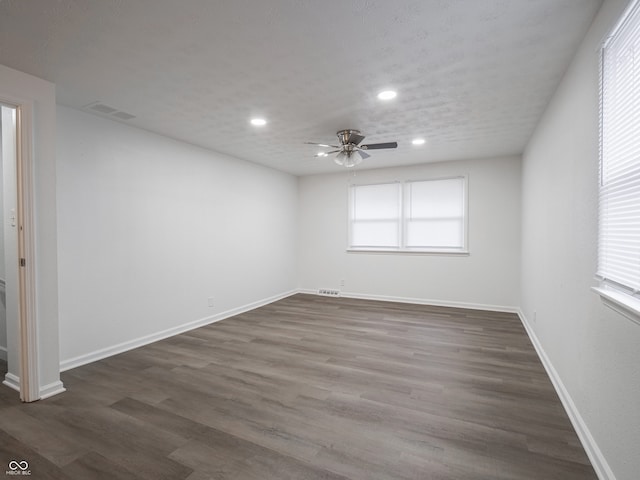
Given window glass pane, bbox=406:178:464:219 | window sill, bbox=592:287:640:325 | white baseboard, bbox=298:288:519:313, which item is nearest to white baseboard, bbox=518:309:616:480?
window sill, bbox=592:287:640:325

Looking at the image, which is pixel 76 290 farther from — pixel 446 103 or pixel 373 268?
pixel 373 268

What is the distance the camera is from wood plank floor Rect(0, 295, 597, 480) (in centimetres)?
183

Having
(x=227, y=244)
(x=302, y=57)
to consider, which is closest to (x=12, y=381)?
(x=227, y=244)

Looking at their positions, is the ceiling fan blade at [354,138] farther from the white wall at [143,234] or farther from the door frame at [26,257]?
the door frame at [26,257]

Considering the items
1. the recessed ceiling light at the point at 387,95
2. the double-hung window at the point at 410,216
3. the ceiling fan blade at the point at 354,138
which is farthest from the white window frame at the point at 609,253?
the double-hung window at the point at 410,216

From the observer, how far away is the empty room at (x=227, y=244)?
1771 millimetres

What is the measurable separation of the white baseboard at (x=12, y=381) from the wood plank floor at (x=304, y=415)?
52 millimetres

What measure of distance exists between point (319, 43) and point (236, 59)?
0.62 meters

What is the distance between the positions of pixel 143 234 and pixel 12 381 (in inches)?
69.6

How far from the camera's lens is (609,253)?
169 cm

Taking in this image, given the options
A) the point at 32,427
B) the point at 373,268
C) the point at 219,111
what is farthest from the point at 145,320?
the point at 373,268

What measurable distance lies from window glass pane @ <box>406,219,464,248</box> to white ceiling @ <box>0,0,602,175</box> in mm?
2247

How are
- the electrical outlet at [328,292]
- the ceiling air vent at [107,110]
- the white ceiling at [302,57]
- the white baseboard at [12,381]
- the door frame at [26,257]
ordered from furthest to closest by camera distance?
1. the electrical outlet at [328,292]
2. the ceiling air vent at [107,110]
3. the white baseboard at [12,381]
4. the door frame at [26,257]
5. the white ceiling at [302,57]

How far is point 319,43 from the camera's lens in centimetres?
210
